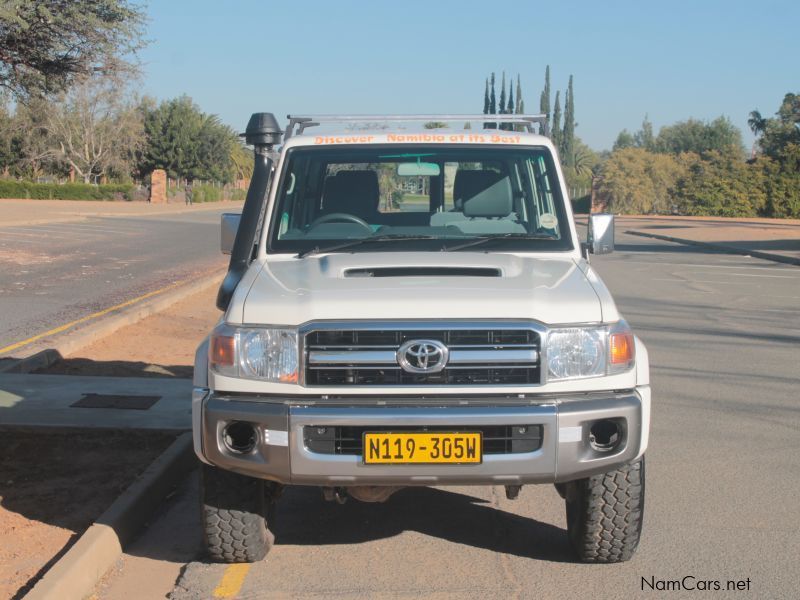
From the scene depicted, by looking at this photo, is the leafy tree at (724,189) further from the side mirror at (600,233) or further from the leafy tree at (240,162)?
the side mirror at (600,233)

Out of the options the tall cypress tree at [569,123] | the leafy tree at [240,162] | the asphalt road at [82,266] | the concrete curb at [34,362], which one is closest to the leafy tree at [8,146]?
the leafy tree at [240,162]

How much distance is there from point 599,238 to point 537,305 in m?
1.68

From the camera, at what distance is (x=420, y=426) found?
4281mm

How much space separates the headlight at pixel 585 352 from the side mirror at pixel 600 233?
151 centimetres

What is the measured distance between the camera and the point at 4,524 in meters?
5.33

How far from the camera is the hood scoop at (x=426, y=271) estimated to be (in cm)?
496

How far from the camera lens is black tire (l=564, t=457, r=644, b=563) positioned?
15.3ft

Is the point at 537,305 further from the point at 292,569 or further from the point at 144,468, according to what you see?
the point at 144,468

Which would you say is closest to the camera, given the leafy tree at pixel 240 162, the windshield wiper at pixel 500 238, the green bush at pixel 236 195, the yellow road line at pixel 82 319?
the windshield wiper at pixel 500 238

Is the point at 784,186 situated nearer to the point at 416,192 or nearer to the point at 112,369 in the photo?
the point at 112,369

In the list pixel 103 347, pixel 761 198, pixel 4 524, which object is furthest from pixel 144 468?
pixel 761 198

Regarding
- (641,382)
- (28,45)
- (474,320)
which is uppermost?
(28,45)

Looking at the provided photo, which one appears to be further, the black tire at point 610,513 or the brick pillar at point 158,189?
the brick pillar at point 158,189

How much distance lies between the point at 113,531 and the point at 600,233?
301 centimetres
